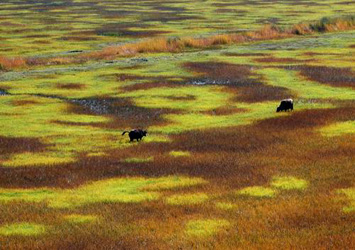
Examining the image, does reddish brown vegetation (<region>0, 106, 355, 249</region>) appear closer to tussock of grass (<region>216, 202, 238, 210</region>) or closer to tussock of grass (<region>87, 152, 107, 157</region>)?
tussock of grass (<region>216, 202, 238, 210</region>)

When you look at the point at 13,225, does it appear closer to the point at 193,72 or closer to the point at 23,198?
the point at 23,198

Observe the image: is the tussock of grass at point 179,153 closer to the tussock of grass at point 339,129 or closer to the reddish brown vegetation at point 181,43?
the tussock of grass at point 339,129

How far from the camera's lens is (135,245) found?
18125 mm

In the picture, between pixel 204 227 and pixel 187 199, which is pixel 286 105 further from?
pixel 204 227

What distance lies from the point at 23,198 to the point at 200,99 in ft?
91.8

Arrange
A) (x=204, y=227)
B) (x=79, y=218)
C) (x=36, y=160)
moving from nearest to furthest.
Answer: (x=204, y=227), (x=79, y=218), (x=36, y=160)

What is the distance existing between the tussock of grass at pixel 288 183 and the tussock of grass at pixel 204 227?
16.6ft

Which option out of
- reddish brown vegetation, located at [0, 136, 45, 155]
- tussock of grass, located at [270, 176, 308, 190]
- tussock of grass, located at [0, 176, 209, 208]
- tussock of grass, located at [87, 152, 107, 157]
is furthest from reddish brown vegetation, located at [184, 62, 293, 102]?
tussock of grass, located at [0, 176, 209, 208]

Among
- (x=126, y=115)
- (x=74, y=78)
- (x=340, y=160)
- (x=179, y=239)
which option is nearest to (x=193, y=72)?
Answer: (x=74, y=78)

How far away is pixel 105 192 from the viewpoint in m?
24.8

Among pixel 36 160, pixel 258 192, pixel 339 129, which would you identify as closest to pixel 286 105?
pixel 339 129

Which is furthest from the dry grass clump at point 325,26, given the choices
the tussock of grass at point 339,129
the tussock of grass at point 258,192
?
the tussock of grass at point 258,192

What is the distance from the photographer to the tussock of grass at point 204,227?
1909cm

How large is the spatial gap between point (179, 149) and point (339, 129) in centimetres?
916
